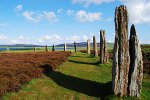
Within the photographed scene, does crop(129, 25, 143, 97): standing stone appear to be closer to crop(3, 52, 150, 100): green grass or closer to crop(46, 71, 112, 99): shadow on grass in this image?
crop(3, 52, 150, 100): green grass

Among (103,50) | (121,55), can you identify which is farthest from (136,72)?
(103,50)

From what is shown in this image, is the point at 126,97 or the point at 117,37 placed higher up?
the point at 117,37

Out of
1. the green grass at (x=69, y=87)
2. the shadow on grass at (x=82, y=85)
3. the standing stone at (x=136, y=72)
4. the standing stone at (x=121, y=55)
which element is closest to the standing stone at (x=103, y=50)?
the green grass at (x=69, y=87)

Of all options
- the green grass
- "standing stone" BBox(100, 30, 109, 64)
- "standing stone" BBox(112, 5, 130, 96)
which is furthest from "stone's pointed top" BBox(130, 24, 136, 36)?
"standing stone" BBox(100, 30, 109, 64)

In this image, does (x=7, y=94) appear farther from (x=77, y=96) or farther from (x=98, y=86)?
(x=98, y=86)

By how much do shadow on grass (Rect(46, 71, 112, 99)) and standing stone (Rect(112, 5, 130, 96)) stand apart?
1.07 m

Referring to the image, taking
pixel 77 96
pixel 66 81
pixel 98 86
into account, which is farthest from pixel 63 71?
pixel 77 96

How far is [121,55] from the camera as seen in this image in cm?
2323

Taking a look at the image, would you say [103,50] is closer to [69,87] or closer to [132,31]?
[69,87]

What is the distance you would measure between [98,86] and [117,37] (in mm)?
4950

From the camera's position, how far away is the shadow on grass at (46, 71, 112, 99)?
2412 cm

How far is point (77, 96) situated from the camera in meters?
23.0

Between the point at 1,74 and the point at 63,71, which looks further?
the point at 63,71

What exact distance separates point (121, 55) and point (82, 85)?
506 centimetres
